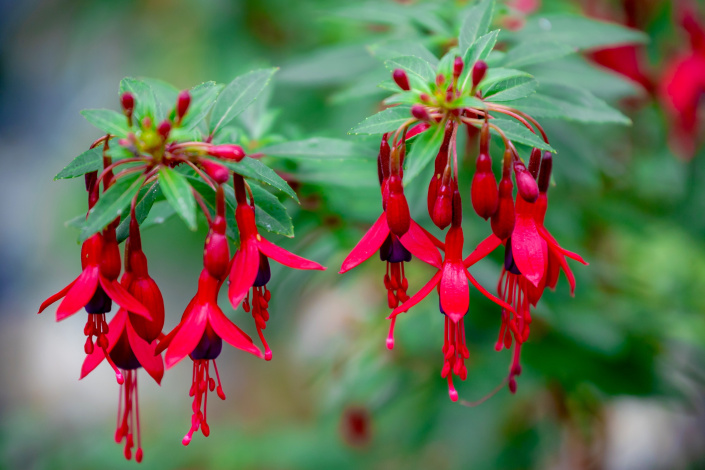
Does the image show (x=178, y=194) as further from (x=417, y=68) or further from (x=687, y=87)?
(x=687, y=87)

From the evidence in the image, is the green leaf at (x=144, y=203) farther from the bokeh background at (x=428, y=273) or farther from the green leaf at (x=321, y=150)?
the bokeh background at (x=428, y=273)

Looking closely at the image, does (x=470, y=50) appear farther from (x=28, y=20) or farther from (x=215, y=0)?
(x=28, y=20)

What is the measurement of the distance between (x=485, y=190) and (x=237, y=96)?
0.85 feet

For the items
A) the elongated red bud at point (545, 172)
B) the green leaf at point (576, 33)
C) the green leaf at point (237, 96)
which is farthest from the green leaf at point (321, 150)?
the green leaf at point (576, 33)

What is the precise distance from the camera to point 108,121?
53 centimetres

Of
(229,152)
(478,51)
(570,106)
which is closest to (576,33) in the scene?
(570,106)

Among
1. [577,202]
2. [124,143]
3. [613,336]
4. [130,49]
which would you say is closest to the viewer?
[124,143]

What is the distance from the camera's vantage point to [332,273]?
119cm

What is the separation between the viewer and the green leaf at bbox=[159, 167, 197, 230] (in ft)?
1.59

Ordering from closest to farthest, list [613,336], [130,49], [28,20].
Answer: [613,336] < [130,49] < [28,20]

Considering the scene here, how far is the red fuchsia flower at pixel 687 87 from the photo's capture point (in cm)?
113

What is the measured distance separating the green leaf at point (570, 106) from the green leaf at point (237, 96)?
0.86 ft

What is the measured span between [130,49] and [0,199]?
6.16 ft

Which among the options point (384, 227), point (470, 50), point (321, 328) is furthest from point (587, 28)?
point (321, 328)
